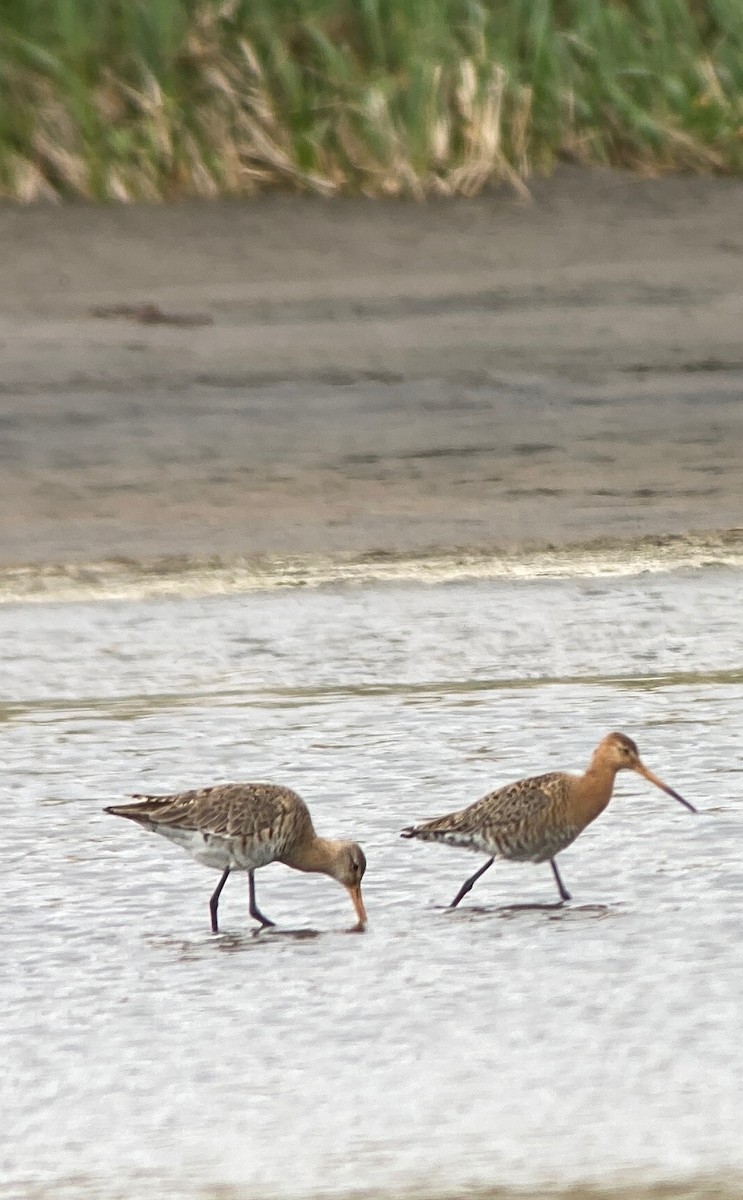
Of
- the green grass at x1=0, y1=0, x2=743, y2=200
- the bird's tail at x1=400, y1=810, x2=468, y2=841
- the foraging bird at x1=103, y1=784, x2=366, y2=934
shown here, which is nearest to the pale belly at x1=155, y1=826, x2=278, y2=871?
the foraging bird at x1=103, y1=784, x2=366, y2=934

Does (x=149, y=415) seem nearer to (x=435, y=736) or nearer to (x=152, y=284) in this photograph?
(x=152, y=284)

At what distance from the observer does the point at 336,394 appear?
467 inches

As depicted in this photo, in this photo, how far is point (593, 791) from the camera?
19.1 feet

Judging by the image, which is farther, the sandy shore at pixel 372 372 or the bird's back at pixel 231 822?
the sandy shore at pixel 372 372

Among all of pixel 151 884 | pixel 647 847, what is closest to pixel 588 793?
pixel 647 847

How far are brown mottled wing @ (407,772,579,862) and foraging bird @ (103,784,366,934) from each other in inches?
8.4

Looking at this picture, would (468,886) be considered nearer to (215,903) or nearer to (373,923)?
(373,923)

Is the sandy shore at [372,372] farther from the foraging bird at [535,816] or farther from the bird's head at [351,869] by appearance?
the bird's head at [351,869]

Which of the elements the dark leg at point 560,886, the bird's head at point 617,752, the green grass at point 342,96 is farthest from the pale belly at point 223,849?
the green grass at point 342,96

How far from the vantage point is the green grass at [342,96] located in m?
13.1

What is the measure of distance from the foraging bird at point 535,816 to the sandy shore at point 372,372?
4.11 metres

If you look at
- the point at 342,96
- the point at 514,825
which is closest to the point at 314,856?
the point at 514,825

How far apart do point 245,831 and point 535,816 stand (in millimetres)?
558

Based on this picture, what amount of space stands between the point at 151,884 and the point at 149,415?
A: 5.81 meters
